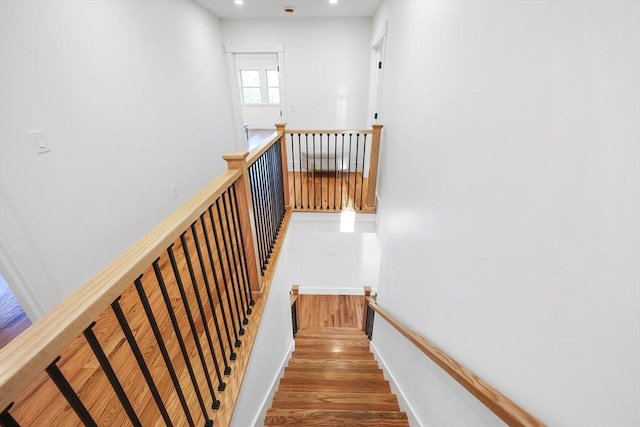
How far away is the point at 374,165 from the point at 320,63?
227 cm

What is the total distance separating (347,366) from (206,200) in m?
2.10

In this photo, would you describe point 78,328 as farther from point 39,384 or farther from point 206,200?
point 39,384

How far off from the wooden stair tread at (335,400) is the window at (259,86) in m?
8.17

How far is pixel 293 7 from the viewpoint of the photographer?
142 inches

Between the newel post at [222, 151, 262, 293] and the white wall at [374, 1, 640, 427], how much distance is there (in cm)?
103

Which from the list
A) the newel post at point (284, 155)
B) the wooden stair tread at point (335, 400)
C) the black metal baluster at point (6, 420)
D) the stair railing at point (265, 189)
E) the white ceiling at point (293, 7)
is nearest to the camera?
the black metal baluster at point (6, 420)

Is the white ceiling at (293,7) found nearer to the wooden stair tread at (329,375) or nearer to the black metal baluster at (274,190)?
the black metal baluster at (274,190)

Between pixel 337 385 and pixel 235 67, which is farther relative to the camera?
pixel 235 67

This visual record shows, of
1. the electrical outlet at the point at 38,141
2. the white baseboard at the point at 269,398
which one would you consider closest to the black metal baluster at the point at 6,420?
the white baseboard at the point at 269,398

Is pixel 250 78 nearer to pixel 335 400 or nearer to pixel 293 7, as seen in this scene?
pixel 293 7

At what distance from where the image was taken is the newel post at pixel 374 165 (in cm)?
307

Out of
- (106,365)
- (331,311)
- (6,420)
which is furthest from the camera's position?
(331,311)

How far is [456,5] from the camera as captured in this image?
123 cm

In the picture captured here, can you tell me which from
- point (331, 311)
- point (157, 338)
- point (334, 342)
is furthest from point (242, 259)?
point (331, 311)
